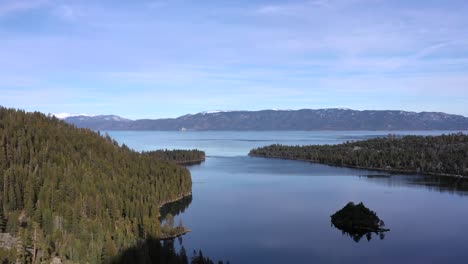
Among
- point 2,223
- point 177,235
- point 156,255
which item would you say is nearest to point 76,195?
point 2,223

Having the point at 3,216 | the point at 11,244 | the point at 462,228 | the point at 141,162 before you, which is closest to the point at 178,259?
the point at 11,244

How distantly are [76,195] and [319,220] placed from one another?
52082mm

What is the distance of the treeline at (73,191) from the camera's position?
7381 cm

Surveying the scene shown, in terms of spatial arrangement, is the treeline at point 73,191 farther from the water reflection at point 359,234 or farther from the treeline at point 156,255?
the water reflection at point 359,234

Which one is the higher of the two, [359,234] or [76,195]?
[76,195]

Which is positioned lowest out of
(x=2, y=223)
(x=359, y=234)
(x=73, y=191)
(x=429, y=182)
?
(x=359, y=234)

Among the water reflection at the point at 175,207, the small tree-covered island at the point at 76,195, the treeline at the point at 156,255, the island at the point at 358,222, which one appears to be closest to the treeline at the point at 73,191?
the small tree-covered island at the point at 76,195

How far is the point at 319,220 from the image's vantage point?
10394cm

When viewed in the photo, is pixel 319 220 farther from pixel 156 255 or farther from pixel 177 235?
pixel 156 255

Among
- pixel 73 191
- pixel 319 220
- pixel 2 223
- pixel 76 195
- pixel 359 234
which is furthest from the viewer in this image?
pixel 319 220

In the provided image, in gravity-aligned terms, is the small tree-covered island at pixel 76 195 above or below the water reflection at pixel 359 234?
above

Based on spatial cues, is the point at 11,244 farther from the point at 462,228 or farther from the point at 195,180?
the point at 195,180

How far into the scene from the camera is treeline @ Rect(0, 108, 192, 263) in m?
73.8

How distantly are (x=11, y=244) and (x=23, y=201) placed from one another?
86.2ft
